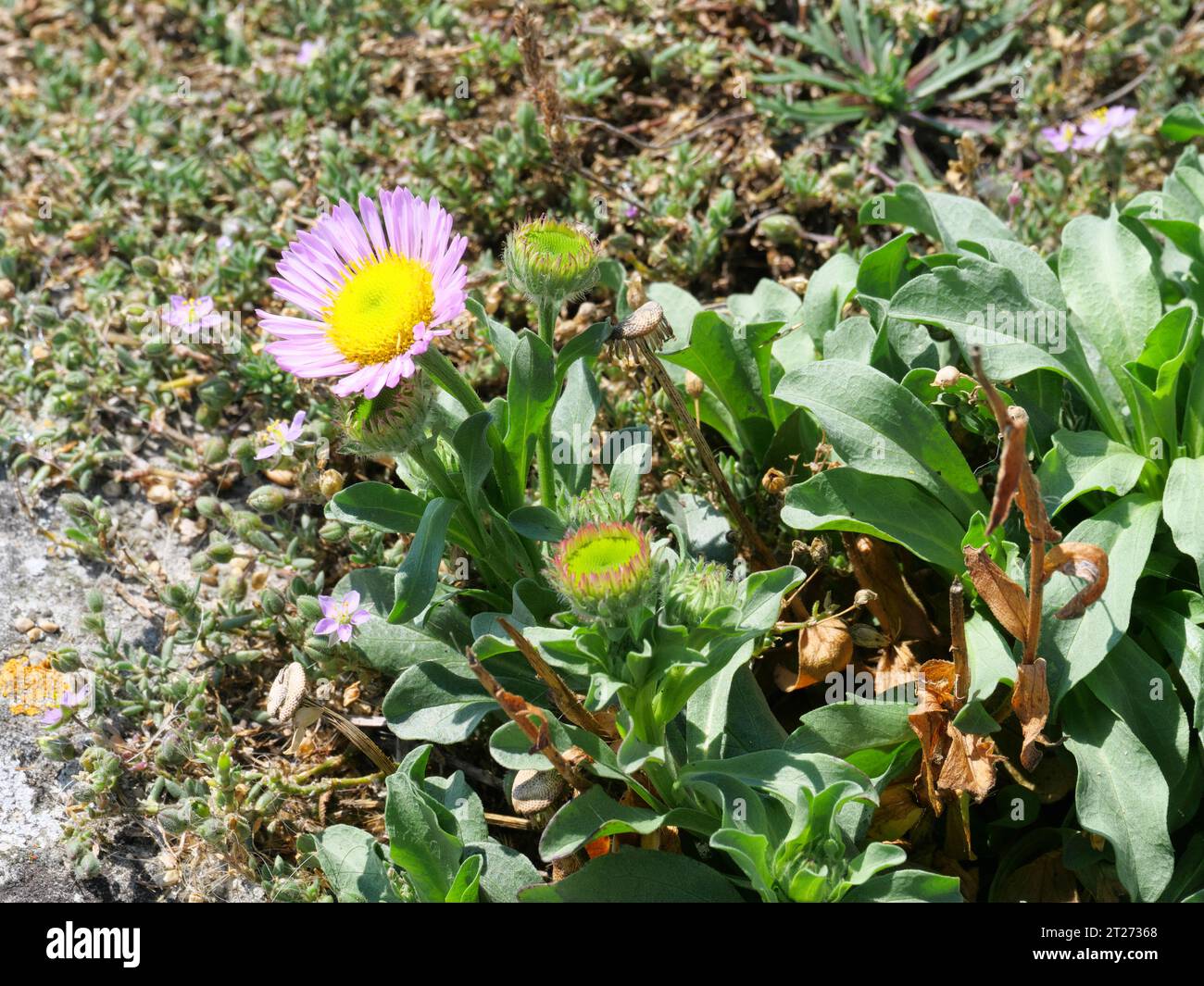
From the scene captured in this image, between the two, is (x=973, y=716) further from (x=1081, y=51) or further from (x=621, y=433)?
(x=1081, y=51)

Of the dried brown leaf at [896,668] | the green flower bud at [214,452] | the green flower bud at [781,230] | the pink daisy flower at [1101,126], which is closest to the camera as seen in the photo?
the dried brown leaf at [896,668]

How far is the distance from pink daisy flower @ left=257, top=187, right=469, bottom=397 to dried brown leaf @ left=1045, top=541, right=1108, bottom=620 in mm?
1256

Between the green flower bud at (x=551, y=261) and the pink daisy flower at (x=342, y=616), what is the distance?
0.86 metres

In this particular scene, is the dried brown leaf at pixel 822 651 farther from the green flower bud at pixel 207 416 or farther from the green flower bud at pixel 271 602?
the green flower bud at pixel 207 416

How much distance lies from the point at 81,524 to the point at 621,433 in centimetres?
159

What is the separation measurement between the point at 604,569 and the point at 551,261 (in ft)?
2.51

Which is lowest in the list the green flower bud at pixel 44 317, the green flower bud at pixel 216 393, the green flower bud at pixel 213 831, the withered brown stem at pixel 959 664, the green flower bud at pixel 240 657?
the green flower bud at pixel 213 831

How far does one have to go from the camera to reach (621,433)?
116 inches

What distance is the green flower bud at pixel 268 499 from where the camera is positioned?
3207mm

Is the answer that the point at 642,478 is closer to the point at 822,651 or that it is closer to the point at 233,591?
the point at 822,651

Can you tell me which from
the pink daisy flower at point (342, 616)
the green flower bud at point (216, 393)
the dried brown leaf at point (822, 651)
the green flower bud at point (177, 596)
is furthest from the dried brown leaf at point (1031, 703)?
the green flower bud at point (216, 393)

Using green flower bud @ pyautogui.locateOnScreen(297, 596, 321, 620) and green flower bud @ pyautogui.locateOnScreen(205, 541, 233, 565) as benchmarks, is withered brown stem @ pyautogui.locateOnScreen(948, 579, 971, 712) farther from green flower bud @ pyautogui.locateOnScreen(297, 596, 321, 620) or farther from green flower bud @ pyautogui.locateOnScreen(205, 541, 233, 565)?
green flower bud @ pyautogui.locateOnScreen(205, 541, 233, 565)

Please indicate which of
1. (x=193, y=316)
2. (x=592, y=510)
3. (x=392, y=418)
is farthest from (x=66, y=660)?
(x=592, y=510)

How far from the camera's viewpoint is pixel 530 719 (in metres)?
2.40
